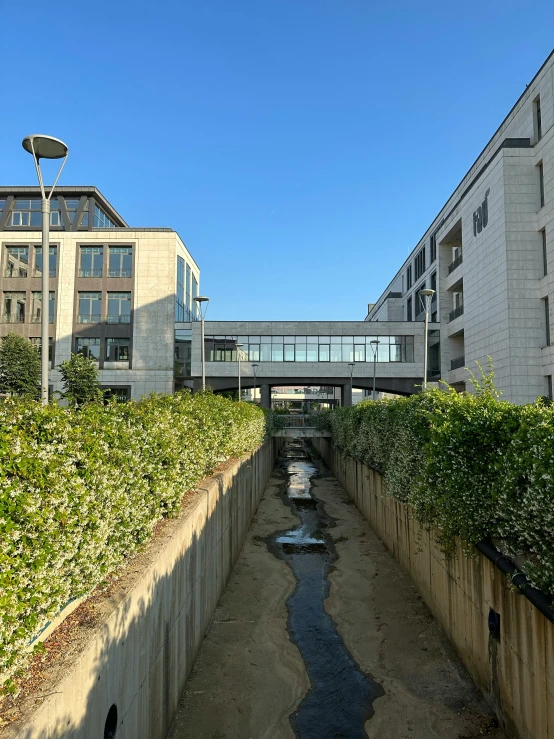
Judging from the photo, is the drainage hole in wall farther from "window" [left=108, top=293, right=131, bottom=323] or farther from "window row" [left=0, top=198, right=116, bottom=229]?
"window row" [left=0, top=198, right=116, bottom=229]

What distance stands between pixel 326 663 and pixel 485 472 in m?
4.99

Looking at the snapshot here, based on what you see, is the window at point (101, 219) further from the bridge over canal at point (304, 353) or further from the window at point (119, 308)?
the bridge over canal at point (304, 353)

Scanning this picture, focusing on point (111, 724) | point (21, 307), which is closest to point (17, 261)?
point (21, 307)

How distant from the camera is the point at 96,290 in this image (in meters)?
52.5

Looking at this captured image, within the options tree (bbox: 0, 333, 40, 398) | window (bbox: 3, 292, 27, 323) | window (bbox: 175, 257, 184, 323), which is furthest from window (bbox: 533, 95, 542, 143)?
window (bbox: 3, 292, 27, 323)

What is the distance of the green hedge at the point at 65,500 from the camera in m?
3.63

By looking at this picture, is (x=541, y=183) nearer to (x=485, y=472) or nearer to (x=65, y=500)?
(x=485, y=472)

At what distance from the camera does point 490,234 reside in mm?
35906

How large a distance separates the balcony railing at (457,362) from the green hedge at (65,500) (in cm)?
4063

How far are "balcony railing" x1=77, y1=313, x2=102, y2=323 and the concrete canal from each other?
41714 mm

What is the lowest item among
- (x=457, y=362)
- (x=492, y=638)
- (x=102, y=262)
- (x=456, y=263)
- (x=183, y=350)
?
(x=492, y=638)

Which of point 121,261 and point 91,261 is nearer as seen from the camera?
point 91,261

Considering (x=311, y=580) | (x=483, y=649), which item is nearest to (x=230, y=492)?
(x=311, y=580)

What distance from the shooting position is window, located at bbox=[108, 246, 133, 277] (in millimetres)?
52625
